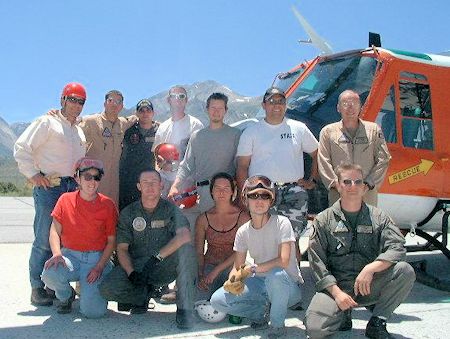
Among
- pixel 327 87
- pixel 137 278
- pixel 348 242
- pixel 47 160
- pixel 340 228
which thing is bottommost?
pixel 137 278

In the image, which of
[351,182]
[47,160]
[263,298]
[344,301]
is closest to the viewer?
[344,301]

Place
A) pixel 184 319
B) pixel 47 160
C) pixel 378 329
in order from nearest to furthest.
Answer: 1. pixel 378 329
2. pixel 184 319
3. pixel 47 160

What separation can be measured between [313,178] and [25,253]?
4.45 m

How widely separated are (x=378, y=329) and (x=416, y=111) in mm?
2656

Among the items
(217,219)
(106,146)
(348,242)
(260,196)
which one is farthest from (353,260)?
(106,146)

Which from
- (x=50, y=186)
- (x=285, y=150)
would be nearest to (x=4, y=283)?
(x=50, y=186)

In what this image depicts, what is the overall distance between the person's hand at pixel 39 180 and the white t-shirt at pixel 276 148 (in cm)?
174

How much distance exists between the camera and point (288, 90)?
6.21 m

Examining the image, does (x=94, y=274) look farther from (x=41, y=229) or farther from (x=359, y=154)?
(x=359, y=154)

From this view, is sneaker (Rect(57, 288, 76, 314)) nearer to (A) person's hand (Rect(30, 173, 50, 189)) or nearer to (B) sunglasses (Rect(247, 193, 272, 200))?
(A) person's hand (Rect(30, 173, 50, 189))

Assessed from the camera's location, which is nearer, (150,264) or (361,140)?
(150,264)

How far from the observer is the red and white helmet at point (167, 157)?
16.6 ft

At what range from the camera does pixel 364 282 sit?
3.69 m

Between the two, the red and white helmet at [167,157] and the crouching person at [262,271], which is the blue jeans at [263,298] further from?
the red and white helmet at [167,157]
